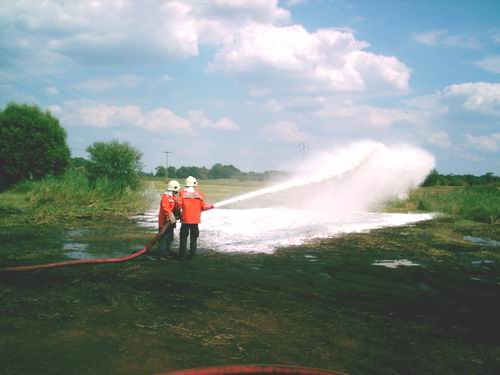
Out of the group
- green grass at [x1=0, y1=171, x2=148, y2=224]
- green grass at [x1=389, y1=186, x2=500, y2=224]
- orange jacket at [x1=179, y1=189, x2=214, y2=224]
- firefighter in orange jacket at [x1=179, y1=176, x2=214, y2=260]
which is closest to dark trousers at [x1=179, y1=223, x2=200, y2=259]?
firefighter in orange jacket at [x1=179, y1=176, x2=214, y2=260]

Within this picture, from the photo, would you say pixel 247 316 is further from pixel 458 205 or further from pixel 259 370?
pixel 458 205

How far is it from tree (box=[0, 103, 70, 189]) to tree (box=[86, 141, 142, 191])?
9.75m

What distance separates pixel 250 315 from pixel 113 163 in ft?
95.2

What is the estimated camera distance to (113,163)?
32656 millimetres

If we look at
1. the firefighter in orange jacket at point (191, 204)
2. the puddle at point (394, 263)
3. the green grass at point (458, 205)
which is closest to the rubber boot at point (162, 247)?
the firefighter in orange jacket at point (191, 204)

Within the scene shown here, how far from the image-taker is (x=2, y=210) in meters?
20.1

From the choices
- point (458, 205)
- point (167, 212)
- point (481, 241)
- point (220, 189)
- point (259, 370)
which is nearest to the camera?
point (259, 370)

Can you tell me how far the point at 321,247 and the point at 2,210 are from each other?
16.3 m

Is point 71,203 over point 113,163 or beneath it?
beneath

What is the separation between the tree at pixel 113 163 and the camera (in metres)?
32.3

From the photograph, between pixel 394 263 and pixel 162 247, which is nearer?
pixel 162 247

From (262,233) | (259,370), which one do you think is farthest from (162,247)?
(262,233)

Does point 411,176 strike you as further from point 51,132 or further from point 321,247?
point 51,132

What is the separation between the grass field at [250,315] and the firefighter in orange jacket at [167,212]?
438 mm
